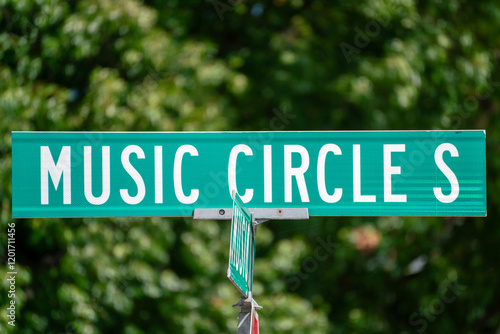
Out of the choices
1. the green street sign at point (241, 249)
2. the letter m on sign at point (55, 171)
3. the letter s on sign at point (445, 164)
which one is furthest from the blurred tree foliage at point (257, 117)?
the letter s on sign at point (445, 164)

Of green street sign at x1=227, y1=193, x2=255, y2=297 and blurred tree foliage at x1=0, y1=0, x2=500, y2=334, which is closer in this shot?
green street sign at x1=227, y1=193, x2=255, y2=297

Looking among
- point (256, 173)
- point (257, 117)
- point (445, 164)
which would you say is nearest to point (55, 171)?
A: point (256, 173)

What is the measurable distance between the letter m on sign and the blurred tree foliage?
163 centimetres

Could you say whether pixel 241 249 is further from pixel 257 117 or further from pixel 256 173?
pixel 257 117

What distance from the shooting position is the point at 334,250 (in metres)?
5.19

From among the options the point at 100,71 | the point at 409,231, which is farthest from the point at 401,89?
the point at 100,71

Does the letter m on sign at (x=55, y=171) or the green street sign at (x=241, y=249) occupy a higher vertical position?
the letter m on sign at (x=55, y=171)

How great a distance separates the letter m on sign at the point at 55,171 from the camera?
2207 mm

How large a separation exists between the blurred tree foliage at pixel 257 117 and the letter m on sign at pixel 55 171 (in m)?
1.63

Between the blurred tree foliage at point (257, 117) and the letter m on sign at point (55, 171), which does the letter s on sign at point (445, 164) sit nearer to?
the letter m on sign at point (55, 171)

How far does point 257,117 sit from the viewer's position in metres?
5.14

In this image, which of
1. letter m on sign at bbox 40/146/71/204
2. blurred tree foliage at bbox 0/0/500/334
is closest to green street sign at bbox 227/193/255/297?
letter m on sign at bbox 40/146/71/204

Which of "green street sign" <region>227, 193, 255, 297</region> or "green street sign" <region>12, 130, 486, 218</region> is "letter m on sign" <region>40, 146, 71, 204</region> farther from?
"green street sign" <region>227, 193, 255, 297</region>

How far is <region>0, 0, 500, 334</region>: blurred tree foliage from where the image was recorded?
389 centimetres
